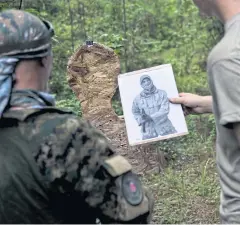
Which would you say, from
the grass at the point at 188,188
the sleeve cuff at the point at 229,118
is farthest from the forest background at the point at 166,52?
the sleeve cuff at the point at 229,118

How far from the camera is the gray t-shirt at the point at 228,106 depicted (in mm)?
2217

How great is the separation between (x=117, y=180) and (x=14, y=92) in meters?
0.47

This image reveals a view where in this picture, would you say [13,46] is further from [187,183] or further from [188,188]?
[187,183]

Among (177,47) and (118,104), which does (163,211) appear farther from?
(177,47)

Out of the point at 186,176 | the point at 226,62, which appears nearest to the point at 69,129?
the point at 226,62

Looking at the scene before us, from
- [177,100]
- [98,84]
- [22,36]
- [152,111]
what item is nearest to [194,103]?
[177,100]

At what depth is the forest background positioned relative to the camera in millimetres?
5984

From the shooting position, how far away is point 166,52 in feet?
43.7

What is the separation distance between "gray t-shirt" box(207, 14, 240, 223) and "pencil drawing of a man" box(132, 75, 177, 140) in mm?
908

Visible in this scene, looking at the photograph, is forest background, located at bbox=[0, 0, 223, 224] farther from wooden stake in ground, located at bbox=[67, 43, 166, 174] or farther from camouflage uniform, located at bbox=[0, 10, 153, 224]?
camouflage uniform, located at bbox=[0, 10, 153, 224]

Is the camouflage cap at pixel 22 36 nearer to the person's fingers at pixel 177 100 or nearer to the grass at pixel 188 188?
the person's fingers at pixel 177 100

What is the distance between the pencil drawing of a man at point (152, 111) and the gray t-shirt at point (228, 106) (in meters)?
0.91

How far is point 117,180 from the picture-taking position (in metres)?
2.07

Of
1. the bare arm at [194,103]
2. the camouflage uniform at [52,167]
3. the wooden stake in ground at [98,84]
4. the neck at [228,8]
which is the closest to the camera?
the camouflage uniform at [52,167]
